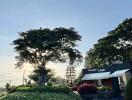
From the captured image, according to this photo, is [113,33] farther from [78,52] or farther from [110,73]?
[110,73]

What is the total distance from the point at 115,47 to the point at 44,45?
14258mm

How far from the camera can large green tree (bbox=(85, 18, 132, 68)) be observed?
220 ft

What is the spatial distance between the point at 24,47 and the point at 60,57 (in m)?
6.67

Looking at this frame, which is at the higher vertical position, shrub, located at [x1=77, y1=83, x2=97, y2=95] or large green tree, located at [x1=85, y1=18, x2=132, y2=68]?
large green tree, located at [x1=85, y1=18, x2=132, y2=68]

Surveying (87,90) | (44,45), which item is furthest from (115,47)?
(87,90)

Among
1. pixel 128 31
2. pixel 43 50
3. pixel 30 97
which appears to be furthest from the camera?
pixel 128 31

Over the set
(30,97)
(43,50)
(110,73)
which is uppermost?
(43,50)

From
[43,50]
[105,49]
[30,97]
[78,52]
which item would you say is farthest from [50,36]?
[30,97]

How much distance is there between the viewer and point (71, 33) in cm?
6519

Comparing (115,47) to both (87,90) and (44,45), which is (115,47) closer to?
(44,45)

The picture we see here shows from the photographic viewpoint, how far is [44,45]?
6234cm

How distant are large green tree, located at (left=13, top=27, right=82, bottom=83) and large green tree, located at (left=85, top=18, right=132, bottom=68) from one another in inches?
232

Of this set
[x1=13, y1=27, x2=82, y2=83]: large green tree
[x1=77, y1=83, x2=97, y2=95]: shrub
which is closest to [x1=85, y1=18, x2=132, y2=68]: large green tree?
[x1=13, y1=27, x2=82, y2=83]: large green tree

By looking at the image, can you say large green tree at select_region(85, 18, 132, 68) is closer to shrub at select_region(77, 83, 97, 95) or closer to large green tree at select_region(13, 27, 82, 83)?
large green tree at select_region(13, 27, 82, 83)
